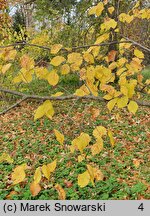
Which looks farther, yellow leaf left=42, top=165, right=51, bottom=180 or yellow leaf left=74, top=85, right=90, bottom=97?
yellow leaf left=74, top=85, right=90, bottom=97

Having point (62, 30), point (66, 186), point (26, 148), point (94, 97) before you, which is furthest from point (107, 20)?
point (62, 30)

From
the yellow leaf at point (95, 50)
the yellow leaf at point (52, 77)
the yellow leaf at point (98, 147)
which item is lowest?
the yellow leaf at point (98, 147)

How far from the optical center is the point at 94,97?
1.63 m

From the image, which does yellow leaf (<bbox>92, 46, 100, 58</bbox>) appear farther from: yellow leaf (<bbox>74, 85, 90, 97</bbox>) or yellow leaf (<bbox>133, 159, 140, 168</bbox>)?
yellow leaf (<bbox>133, 159, 140, 168</bbox>)

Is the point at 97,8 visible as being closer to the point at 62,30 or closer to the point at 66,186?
the point at 66,186

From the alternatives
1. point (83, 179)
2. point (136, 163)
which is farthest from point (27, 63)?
point (136, 163)

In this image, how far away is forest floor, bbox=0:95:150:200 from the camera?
4.18 metres

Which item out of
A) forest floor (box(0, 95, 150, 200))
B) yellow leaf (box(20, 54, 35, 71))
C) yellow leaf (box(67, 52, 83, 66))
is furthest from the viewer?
forest floor (box(0, 95, 150, 200))

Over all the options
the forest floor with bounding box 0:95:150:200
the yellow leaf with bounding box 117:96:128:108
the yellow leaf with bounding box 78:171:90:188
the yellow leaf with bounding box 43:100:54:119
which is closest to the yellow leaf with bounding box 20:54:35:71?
the yellow leaf with bounding box 43:100:54:119

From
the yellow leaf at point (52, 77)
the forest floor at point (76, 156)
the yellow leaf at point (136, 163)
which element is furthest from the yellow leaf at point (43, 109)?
the yellow leaf at point (136, 163)

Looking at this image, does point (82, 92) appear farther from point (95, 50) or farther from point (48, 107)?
point (95, 50)

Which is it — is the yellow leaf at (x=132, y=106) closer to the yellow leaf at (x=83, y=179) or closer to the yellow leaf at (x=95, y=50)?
the yellow leaf at (x=83, y=179)

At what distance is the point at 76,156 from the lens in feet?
17.9

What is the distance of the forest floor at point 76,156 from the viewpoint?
4.18 meters
